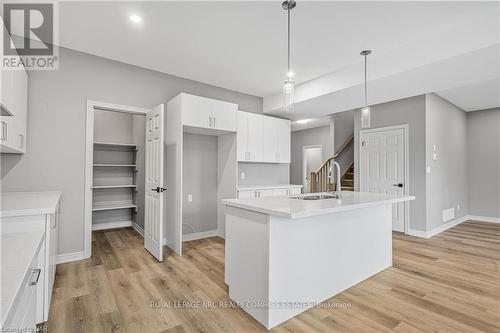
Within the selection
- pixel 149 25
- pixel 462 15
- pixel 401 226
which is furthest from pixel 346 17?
pixel 401 226

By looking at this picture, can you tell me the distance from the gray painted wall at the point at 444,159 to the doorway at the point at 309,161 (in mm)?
3787

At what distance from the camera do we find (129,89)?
3635 mm

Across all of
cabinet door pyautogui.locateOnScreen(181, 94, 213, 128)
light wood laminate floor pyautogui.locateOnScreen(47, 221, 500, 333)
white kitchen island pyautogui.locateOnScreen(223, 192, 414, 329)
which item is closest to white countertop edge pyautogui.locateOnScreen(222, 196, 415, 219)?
white kitchen island pyautogui.locateOnScreen(223, 192, 414, 329)

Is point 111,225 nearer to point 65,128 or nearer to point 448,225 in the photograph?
point 65,128

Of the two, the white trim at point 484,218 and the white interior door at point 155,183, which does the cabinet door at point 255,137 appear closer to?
the white interior door at point 155,183

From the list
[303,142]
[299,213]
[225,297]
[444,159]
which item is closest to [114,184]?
[225,297]

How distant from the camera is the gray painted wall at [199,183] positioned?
4.20 m

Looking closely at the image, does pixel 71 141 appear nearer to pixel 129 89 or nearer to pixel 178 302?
pixel 129 89

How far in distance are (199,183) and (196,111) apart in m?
1.30

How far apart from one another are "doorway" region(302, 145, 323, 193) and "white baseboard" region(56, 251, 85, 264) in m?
6.75

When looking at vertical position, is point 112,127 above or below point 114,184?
above

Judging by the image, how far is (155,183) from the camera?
342 centimetres

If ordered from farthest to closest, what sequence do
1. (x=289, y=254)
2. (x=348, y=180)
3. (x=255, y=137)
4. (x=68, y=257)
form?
(x=348, y=180) → (x=255, y=137) → (x=68, y=257) → (x=289, y=254)

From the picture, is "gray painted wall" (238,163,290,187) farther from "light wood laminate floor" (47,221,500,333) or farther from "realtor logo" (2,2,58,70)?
"realtor logo" (2,2,58,70)
